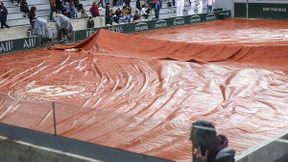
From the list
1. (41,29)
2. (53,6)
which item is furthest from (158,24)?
(41,29)

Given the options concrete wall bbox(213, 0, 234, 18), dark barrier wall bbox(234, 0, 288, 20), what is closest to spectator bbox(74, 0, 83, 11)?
concrete wall bbox(213, 0, 234, 18)

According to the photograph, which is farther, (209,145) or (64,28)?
(64,28)

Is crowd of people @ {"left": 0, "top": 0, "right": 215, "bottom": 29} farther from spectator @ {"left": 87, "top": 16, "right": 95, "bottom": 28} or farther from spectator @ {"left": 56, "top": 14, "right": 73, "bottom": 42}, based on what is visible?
spectator @ {"left": 56, "top": 14, "right": 73, "bottom": 42}

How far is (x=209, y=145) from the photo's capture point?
5.38 metres

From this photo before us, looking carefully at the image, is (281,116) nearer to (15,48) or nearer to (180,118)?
(180,118)

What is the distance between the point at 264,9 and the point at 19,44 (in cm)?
1834

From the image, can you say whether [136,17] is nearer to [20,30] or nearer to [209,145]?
[20,30]

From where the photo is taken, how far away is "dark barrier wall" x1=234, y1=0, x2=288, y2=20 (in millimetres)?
30344

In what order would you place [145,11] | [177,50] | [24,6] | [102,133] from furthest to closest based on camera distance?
[145,11], [24,6], [177,50], [102,133]

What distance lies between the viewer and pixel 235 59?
16.7 meters

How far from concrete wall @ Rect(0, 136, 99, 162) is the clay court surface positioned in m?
0.42

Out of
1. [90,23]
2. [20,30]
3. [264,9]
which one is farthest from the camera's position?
[264,9]

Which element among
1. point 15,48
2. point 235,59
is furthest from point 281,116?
point 15,48

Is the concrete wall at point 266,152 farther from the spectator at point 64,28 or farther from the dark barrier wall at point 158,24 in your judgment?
the dark barrier wall at point 158,24
